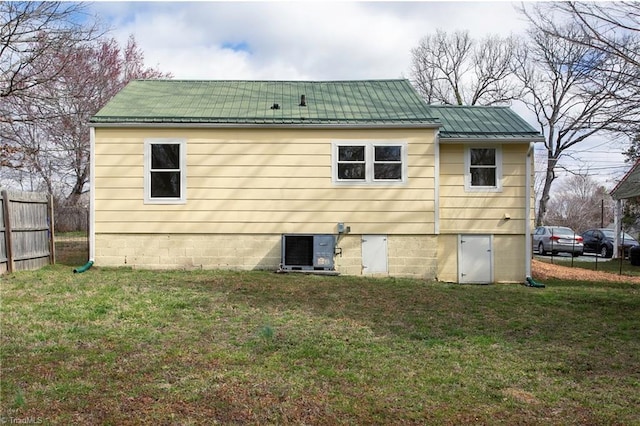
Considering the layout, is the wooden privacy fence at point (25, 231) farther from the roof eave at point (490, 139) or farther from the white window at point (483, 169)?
the white window at point (483, 169)

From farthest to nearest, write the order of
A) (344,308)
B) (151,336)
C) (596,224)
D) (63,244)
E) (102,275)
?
(596,224) → (63,244) → (102,275) → (344,308) → (151,336)

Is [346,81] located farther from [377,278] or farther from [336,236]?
[377,278]

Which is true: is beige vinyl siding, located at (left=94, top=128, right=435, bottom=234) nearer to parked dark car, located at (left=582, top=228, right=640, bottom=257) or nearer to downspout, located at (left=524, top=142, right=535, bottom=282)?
downspout, located at (left=524, top=142, right=535, bottom=282)

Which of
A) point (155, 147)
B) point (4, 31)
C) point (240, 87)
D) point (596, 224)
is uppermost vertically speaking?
point (4, 31)

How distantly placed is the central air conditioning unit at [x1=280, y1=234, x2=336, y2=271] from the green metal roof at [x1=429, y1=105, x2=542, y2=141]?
3430 millimetres

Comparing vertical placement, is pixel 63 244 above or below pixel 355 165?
below

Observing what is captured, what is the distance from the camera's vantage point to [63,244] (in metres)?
13.8

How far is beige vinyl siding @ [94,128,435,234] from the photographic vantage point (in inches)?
415

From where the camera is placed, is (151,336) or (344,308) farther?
(344,308)

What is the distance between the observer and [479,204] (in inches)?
428

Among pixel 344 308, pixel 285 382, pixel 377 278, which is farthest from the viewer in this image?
pixel 377 278

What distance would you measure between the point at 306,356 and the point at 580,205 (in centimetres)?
5244

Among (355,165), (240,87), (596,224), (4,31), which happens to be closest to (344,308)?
(355,165)

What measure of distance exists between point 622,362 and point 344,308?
136 inches
